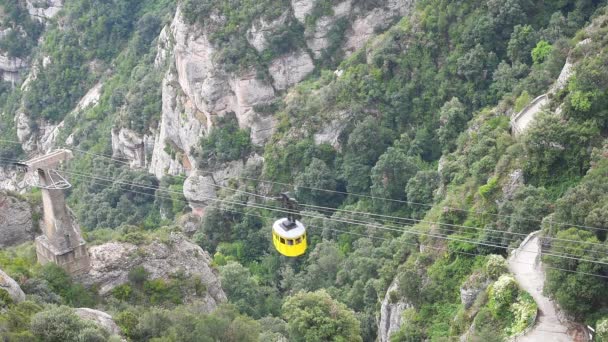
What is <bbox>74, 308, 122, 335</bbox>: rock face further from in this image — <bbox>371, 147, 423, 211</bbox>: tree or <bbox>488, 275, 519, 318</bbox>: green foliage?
<bbox>371, 147, 423, 211</bbox>: tree

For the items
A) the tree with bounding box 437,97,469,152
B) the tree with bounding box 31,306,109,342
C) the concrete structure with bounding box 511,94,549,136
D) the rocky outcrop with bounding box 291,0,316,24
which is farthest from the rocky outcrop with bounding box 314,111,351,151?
the tree with bounding box 31,306,109,342

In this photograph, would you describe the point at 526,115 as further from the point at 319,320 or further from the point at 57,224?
the point at 57,224

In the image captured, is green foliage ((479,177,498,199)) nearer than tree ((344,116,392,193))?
Yes

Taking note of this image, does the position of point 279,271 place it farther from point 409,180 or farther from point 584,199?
point 584,199

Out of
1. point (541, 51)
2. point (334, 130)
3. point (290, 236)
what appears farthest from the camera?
point (334, 130)

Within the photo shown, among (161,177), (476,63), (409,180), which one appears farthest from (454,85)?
(161,177)

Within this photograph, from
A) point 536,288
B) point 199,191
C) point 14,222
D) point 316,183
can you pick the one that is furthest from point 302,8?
point 536,288

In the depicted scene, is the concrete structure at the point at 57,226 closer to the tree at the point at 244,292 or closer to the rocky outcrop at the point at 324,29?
the tree at the point at 244,292
